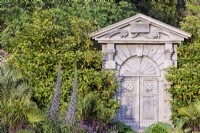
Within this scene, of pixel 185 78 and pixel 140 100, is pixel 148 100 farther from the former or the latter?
pixel 185 78

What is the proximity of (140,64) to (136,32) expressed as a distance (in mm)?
984

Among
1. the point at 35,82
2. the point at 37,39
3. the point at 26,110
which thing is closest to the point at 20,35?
the point at 37,39

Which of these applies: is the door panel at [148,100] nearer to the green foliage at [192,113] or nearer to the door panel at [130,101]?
the door panel at [130,101]

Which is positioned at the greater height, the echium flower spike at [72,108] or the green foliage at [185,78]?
the green foliage at [185,78]

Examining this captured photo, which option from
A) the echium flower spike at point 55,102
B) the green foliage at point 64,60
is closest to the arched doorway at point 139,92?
the green foliage at point 64,60

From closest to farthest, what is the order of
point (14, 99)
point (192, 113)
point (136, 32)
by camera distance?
point (14, 99) < point (192, 113) < point (136, 32)

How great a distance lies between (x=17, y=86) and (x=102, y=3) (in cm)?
469

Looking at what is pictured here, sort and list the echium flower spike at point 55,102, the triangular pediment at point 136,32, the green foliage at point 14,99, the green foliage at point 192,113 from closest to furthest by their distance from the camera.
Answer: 1. the echium flower spike at point 55,102
2. the green foliage at point 14,99
3. the green foliage at point 192,113
4. the triangular pediment at point 136,32

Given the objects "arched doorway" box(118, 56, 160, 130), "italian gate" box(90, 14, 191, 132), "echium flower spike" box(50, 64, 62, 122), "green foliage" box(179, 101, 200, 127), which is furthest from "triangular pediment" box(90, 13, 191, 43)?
"echium flower spike" box(50, 64, 62, 122)

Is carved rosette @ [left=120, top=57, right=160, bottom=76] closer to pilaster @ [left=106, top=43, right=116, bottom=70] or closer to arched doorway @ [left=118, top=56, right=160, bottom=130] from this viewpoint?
arched doorway @ [left=118, top=56, right=160, bottom=130]

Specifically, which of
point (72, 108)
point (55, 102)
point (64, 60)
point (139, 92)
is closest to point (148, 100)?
point (139, 92)

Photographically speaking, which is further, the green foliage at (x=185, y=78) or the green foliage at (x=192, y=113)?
the green foliage at (x=185, y=78)

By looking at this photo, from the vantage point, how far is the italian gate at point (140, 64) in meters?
12.3

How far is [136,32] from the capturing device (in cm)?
1234
